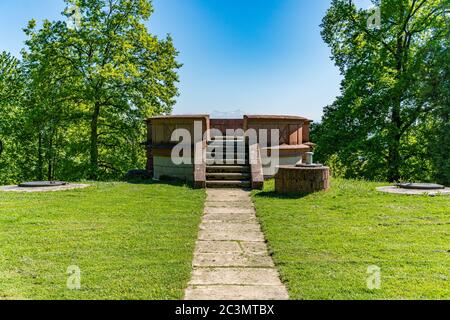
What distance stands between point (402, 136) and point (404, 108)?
1.57 meters

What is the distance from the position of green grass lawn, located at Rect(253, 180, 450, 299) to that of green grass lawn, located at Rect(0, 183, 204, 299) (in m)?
1.27

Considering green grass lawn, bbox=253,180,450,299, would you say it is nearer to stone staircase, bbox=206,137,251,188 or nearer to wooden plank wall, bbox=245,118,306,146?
stone staircase, bbox=206,137,251,188

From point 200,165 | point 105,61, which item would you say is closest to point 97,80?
point 105,61

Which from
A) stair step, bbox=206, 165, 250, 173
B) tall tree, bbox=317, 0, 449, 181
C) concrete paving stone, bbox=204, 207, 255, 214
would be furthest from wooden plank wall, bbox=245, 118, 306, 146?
tall tree, bbox=317, 0, 449, 181

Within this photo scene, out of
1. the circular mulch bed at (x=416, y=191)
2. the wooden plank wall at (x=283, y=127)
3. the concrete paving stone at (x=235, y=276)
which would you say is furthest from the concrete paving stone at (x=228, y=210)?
the wooden plank wall at (x=283, y=127)

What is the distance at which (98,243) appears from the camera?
5.17 m

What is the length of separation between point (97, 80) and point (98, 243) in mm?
14144

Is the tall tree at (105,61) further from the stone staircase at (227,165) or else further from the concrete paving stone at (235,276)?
the concrete paving stone at (235,276)

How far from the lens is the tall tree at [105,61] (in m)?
18.1

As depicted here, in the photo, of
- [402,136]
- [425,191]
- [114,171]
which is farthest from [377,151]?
[114,171]

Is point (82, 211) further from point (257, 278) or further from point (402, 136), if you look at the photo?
point (402, 136)

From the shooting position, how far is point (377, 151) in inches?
709

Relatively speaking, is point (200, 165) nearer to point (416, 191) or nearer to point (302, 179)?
point (302, 179)

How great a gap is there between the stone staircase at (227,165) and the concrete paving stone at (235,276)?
596 cm
